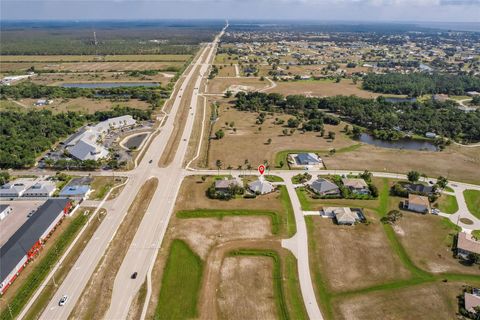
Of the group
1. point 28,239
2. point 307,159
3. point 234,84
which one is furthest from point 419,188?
point 234,84

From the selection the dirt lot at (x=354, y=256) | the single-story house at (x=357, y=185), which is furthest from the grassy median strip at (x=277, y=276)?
the single-story house at (x=357, y=185)

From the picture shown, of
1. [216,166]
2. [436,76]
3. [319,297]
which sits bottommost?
[319,297]

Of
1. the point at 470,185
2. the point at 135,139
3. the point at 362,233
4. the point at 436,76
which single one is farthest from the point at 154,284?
the point at 436,76

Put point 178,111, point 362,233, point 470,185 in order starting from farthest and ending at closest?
point 178,111
point 470,185
point 362,233

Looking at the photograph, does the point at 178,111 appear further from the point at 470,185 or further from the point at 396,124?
the point at 470,185

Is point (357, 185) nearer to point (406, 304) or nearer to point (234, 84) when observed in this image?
point (406, 304)

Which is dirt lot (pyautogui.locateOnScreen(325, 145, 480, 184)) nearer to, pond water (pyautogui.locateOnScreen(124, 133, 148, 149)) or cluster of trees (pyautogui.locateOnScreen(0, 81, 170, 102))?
pond water (pyautogui.locateOnScreen(124, 133, 148, 149))

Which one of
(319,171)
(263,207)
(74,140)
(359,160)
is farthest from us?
(74,140)
